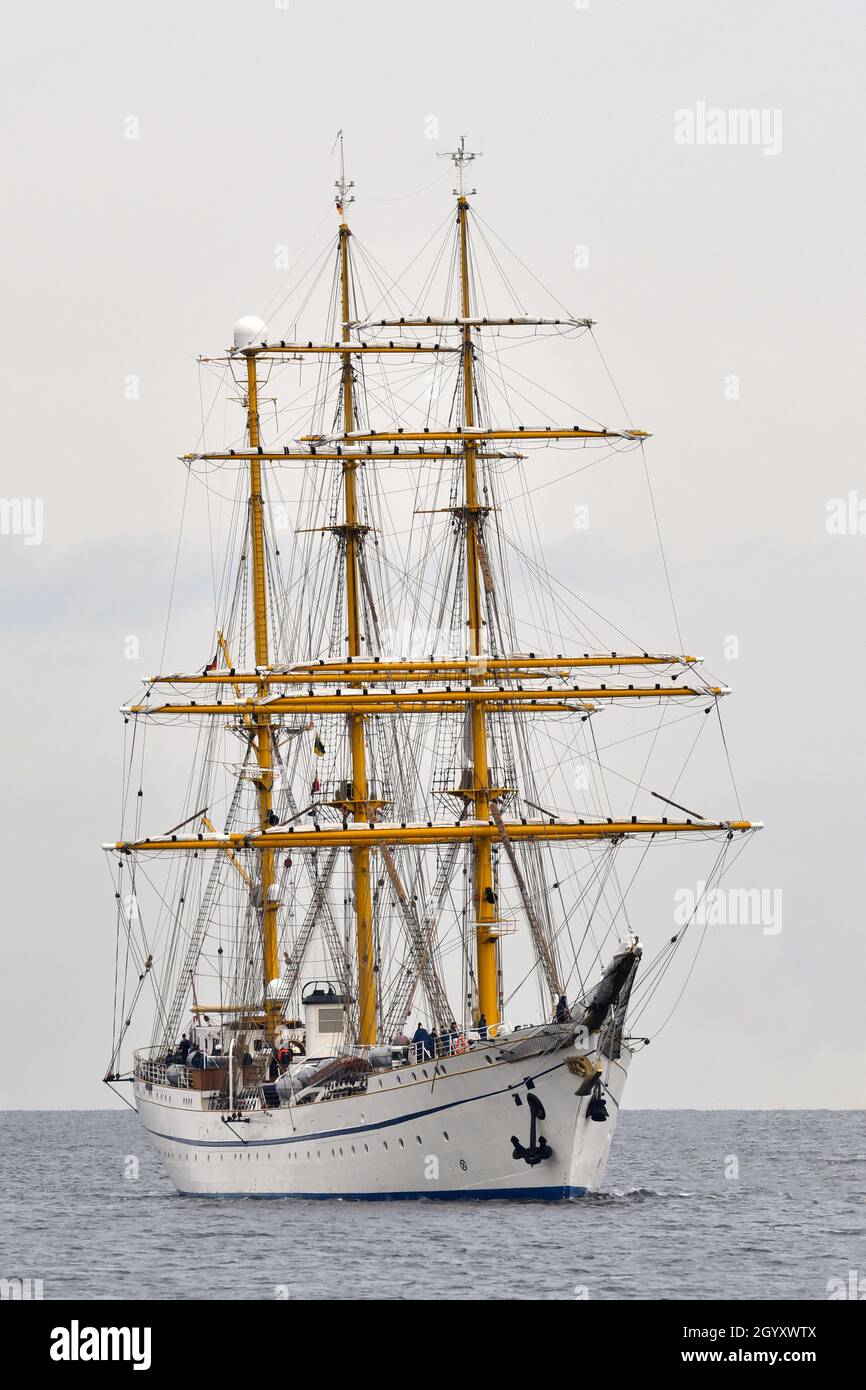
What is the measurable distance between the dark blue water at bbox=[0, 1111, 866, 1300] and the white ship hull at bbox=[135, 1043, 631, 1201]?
683 millimetres

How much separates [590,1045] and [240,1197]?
18052 mm

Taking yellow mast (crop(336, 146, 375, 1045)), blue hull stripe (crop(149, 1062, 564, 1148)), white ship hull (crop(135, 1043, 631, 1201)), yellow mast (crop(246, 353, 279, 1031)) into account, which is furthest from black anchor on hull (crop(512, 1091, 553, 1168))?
yellow mast (crop(246, 353, 279, 1031))

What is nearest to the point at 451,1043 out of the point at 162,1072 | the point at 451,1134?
the point at 451,1134

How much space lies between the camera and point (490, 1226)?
6725 cm

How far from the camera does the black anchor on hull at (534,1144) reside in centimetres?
7069

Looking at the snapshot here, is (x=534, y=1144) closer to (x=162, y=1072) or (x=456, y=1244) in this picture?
(x=456, y=1244)

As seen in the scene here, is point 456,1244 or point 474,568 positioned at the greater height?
point 474,568

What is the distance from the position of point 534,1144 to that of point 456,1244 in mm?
7845

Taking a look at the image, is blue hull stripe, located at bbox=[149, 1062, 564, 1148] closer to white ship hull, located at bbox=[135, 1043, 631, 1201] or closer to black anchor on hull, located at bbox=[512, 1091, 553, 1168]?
white ship hull, located at bbox=[135, 1043, 631, 1201]

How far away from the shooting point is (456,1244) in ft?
208

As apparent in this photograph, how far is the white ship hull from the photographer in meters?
70.9

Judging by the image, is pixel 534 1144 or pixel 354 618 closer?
Answer: pixel 534 1144
